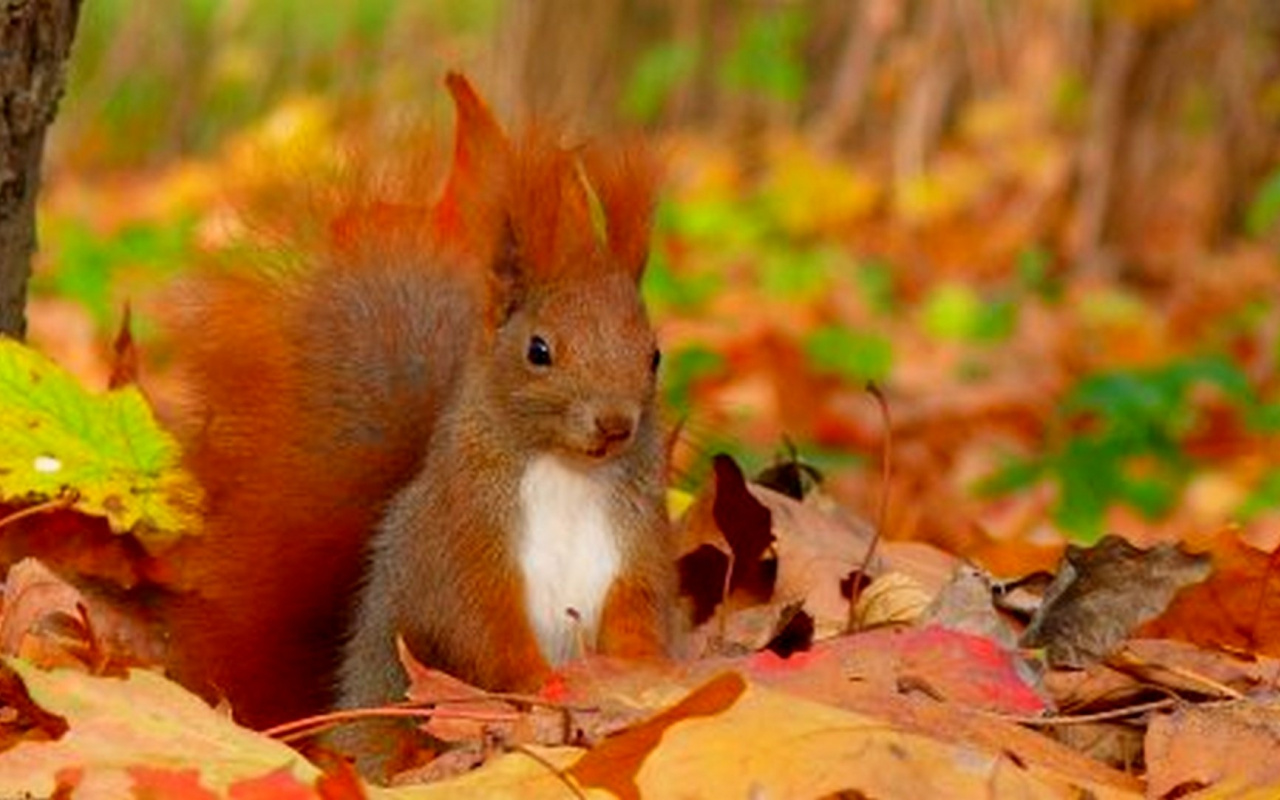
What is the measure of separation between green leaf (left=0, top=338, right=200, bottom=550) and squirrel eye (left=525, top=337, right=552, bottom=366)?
0.45 meters

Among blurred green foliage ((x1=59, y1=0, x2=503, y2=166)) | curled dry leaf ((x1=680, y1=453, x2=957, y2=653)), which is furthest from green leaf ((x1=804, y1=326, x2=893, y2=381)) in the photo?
curled dry leaf ((x1=680, y1=453, x2=957, y2=653))

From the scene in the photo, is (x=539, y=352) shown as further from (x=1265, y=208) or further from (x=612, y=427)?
(x=1265, y=208)

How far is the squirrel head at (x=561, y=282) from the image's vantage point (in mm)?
2758

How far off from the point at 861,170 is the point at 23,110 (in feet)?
27.3

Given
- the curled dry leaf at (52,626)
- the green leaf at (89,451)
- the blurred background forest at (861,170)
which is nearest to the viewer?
the curled dry leaf at (52,626)

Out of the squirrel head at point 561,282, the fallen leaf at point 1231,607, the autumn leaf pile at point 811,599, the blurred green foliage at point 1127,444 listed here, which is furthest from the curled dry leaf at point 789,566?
the blurred green foliage at point 1127,444

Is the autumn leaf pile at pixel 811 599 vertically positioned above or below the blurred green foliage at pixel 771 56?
below

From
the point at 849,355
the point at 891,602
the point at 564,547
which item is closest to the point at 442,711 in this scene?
the point at 564,547

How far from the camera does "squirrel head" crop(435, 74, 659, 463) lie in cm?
276

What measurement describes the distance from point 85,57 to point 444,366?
855 centimetres

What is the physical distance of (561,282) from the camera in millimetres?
2816

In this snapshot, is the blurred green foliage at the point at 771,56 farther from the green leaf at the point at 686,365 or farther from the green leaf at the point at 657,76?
the green leaf at the point at 686,365

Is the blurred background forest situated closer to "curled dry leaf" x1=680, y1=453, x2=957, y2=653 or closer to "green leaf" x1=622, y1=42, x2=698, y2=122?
"green leaf" x1=622, y1=42, x2=698, y2=122

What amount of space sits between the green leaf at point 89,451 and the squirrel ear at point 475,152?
1.37 feet
